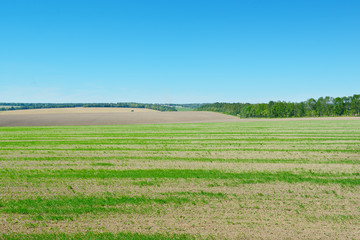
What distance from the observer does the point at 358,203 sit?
26.9 ft

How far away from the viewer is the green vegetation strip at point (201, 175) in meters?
10.7

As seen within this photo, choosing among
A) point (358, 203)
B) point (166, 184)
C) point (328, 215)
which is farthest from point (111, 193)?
point (358, 203)

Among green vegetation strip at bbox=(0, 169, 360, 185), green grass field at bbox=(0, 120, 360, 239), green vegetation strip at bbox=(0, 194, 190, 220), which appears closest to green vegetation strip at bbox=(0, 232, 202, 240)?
green grass field at bbox=(0, 120, 360, 239)

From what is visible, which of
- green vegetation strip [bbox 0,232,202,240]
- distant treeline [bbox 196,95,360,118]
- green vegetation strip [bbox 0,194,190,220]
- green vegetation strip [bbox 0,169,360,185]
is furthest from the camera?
distant treeline [bbox 196,95,360,118]

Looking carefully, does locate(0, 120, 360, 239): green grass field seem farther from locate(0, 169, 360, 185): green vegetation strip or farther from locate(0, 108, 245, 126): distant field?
locate(0, 108, 245, 126): distant field

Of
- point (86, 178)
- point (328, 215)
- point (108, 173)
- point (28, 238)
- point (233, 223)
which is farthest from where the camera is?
point (108, 173)

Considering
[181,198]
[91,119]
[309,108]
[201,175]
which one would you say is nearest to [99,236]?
[181,198]

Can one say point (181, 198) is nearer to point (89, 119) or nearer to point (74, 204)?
point (74, 204)

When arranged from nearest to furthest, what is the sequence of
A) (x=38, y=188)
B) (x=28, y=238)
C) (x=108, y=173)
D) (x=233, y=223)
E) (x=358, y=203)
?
(x=28, y=238), (x=233, y=223), (x=358, y=203), (x=38, y=188), (x=108, y=173)

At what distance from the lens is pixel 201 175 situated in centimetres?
1152

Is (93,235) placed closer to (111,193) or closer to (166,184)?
(111,193)

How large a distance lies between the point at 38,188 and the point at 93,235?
505cm

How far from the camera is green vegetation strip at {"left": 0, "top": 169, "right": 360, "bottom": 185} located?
1074cm

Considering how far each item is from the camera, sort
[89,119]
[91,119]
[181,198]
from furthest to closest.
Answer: [89,119] < [91,119] < [181,198]
